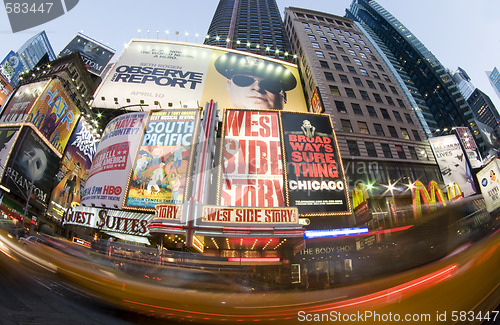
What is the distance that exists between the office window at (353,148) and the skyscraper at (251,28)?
1350 inches

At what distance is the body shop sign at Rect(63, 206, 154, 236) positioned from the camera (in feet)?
44.8

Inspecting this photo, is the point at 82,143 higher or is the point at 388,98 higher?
the point at 388,98

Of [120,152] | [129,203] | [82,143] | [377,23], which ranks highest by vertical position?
[377,23]

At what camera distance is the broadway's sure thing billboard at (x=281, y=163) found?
15.2 m

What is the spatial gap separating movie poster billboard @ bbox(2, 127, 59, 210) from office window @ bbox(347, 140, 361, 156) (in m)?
33.5

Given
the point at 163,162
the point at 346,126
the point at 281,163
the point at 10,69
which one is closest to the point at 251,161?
the point at 281,163

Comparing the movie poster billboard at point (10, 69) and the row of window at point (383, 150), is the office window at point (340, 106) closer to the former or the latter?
the row of window at point (383, 150)

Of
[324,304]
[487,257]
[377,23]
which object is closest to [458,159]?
[487,257]

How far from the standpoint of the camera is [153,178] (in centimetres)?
1565

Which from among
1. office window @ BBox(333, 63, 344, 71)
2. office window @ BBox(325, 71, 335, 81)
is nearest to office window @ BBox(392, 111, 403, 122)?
office window @ BBox(325, 71, 335, 81)

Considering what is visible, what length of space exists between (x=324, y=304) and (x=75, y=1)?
10507 mm

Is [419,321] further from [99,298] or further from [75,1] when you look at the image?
[75,1]

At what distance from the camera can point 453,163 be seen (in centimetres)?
2336

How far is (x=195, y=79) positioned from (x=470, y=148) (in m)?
32.4
